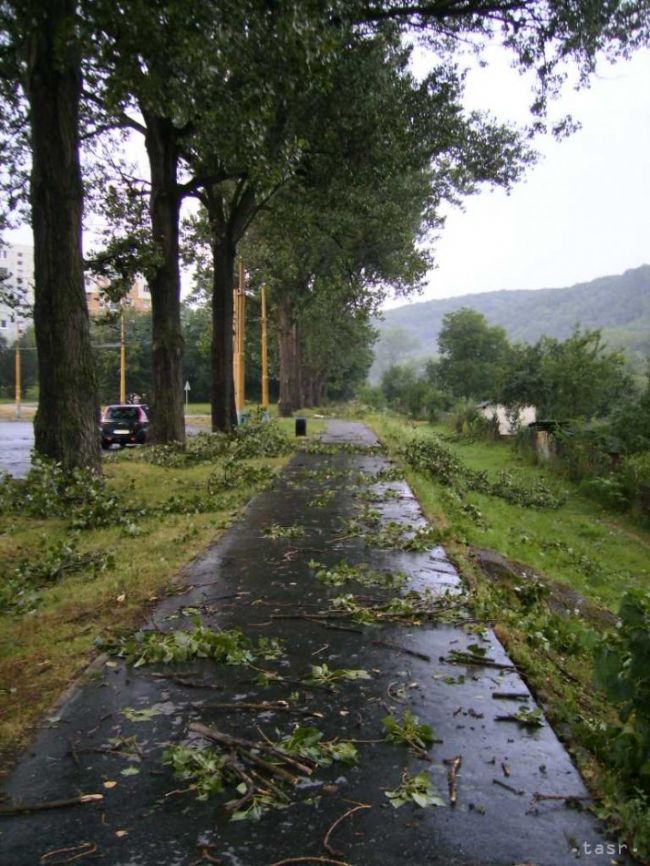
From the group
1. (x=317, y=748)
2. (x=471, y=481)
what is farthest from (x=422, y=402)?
(x=317, y=748)

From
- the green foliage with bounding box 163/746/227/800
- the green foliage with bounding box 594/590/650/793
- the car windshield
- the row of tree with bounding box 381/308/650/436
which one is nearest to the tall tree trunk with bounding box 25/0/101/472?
the green foliage with bounding box 163/746/227/800

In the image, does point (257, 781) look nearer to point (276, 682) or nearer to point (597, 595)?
point (276, 682)

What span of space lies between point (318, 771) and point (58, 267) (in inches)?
343

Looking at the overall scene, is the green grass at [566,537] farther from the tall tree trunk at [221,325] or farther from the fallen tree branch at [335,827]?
the tall tree trunk at [221,325]

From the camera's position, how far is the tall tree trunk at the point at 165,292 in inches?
613

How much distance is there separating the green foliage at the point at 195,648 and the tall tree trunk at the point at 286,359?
32.6 metres

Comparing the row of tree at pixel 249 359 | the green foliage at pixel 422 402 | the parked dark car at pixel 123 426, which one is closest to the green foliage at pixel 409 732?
the parked dark car at pixel 123 426

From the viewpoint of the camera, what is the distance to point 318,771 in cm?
302

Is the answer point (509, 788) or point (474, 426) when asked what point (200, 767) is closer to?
point (509, 788)

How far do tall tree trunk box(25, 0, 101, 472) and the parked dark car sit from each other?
13.4 meters

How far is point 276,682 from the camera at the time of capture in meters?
3.89

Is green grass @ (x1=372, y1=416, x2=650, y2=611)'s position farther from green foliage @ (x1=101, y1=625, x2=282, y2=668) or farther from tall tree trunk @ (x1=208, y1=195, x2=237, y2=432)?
tall tree trunk @ (x1=208, y1=195, x2=237, y2=432)

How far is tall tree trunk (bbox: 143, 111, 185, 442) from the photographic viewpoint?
613 inches

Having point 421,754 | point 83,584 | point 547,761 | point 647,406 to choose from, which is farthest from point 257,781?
point 647,406
